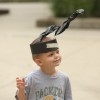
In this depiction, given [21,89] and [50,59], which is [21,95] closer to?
[21,89]

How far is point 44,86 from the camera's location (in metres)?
3.45

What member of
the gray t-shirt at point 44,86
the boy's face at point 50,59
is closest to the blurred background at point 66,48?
the gray t-shirt at point 44,86

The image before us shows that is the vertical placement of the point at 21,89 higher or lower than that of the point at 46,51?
lower

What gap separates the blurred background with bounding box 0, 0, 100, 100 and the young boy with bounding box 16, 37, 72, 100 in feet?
6.47

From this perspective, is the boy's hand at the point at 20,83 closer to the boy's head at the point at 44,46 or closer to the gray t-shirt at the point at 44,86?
the gray t-shirt at the point at 44,86

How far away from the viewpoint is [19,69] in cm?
719

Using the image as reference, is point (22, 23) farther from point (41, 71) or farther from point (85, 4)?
point (41, 71)

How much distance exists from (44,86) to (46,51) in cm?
30

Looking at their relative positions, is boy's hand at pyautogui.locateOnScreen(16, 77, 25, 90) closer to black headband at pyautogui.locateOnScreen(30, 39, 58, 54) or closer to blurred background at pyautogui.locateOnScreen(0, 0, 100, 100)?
black headband at pyautogui.locateOnScreen(30, 39, 58, 54)

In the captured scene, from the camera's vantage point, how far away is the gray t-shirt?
345 centimetres

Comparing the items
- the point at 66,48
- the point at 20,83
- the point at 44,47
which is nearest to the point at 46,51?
the point at 44,47

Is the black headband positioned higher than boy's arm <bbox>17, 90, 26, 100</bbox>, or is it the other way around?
the black headband

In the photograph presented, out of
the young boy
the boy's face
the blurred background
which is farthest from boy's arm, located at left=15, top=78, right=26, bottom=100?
the blurred background

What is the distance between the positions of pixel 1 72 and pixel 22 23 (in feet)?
25.9
